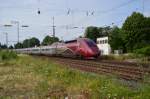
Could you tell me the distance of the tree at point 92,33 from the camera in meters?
138

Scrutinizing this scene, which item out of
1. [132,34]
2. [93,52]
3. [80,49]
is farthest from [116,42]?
[93,52]

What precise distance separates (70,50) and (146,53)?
41.6 ft

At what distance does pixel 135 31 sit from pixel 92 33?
45.0 meters

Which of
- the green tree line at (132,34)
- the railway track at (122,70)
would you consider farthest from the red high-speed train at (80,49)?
the green tree line at (132,34)

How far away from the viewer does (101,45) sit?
373 feet

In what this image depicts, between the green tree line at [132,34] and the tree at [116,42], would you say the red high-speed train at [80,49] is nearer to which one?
the green tree line at [132,34]

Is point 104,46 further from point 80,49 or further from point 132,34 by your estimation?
point 80,49

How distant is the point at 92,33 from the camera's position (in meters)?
141

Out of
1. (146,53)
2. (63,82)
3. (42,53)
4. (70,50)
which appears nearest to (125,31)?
(42,53)

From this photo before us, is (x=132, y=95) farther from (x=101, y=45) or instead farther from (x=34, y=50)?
(x=101, y=45)

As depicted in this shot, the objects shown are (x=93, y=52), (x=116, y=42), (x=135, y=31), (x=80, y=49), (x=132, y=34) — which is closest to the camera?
(x=93, y=52)

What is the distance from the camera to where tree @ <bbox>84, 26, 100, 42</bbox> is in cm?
13782

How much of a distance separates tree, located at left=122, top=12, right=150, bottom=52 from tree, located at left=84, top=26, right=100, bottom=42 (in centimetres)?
3699

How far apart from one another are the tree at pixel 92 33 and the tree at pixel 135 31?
37.0 meters
